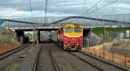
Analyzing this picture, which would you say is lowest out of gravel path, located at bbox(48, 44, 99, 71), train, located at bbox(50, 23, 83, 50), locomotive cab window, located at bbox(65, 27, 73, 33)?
gravel path, located at bbox(48, 44, 99, 71)

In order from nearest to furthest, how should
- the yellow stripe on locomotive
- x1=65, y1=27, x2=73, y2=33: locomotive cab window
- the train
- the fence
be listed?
the fence → the train → the yellow stripe on locomotive → x1=65, y1=27, x2=73, y2=33: locomotive cab window

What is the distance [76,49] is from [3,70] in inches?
893

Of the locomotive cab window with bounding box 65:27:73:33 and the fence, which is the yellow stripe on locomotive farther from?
the fence

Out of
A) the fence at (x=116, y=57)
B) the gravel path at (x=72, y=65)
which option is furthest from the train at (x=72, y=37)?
the gravel path at (x=72, y=65)

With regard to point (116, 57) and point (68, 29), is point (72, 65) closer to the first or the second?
point (116, 57)

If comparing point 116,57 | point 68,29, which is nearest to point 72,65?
point 116,57

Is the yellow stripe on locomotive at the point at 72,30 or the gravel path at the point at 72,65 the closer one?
the gravel path at the point at 72,65

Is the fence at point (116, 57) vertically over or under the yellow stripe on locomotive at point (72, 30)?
under

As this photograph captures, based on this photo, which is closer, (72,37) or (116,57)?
(116,57)

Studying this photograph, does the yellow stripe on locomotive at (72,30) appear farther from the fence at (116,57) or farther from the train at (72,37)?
the fence at (116,57)

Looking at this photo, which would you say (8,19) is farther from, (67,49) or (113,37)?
(67,49)

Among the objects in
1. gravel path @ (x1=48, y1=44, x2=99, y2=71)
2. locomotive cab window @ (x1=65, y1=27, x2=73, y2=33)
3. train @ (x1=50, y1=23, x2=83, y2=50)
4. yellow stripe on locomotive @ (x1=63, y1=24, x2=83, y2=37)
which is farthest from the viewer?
locomotive cab window @ (x1=65, y1=27, x2=73, y2=33)

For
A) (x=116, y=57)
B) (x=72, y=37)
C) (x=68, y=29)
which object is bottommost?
(x=116, y=57)

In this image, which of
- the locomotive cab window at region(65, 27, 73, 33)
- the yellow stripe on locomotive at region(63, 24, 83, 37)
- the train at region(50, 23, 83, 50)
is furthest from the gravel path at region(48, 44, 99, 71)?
the locomotive cab window at region(65, 27, 73, 33)
